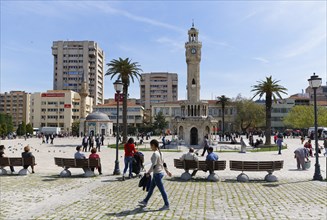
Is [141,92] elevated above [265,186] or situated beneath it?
elevated above

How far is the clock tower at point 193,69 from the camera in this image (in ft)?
177

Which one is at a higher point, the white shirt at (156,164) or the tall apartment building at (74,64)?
the tall apartment building at (74,64)

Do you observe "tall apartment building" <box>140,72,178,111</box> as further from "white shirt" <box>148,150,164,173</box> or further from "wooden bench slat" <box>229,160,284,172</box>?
"white shirt" <box>148,150,164,173</box>

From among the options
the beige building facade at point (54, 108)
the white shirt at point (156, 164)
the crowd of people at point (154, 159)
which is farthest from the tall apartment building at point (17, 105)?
the white shirt at point (156, 164)

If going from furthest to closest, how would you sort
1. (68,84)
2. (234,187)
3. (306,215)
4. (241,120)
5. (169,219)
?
(68,84) < (241,120) < (234,187) < (306,215) < (169,219)

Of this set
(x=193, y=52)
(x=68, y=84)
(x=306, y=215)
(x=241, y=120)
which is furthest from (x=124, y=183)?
(x=68, y=84)

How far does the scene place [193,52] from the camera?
5447 centimetres

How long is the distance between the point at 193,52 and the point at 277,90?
15.4m

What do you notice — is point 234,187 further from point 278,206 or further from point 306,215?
point 306,215

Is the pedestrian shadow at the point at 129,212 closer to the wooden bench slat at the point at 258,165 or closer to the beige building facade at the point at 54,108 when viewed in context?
the wooden bench slat at the point at 258,165

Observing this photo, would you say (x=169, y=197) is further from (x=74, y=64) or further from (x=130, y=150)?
(x=74, y=64)

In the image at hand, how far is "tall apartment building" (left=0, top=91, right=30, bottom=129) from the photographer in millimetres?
146250

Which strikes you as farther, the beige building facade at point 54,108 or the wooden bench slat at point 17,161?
the beige building facade at point 54,108

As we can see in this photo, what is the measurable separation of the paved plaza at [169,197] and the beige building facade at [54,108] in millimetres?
107604
